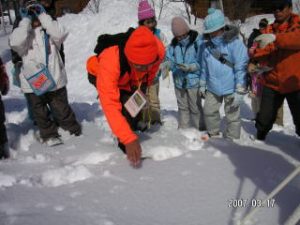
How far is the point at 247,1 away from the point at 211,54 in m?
12.3

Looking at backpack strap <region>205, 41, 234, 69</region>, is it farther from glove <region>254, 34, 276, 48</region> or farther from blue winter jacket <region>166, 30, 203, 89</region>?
glove <region>254, 34, 276, 48</region>

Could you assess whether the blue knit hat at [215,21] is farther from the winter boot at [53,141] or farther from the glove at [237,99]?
the winter boot at [53,141]

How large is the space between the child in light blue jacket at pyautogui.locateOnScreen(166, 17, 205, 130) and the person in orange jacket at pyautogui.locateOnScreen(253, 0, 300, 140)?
31.5 inches

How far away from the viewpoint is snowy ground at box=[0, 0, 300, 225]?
2551 mm

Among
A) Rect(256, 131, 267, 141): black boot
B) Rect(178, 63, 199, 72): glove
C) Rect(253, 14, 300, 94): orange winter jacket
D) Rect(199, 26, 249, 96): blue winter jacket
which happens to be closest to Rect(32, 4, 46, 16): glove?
Rect(178, 63, 199, 72): glove

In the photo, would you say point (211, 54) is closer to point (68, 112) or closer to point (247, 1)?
point (68, 112)

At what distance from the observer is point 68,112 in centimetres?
448

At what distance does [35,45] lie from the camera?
13.2ft

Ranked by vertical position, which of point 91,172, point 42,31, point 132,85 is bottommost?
point 91,172

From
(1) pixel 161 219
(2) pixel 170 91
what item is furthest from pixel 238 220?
(2) pixel 170 91

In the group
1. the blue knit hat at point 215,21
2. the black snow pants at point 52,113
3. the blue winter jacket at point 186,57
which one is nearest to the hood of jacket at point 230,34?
the blue knit hat at point 215,21

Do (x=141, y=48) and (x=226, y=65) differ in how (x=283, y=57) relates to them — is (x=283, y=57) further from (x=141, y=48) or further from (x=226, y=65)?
(x=141, y=48)

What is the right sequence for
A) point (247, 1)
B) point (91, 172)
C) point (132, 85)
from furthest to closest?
1. point (247, 1)
2. point (132, 85)
3. point (91, 172)

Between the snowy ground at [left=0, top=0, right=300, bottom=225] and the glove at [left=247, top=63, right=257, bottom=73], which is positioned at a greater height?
the glove at [left=247, top=63, right=257, bottom=73]
